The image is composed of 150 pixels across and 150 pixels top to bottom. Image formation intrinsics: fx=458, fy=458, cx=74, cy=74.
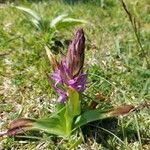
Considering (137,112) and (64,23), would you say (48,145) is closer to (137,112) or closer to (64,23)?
(137,112)

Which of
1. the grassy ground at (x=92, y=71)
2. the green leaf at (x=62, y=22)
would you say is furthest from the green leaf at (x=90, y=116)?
the green leaf at (x=62, y=22)

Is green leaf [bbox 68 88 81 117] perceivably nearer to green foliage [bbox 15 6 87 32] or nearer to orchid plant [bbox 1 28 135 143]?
orchid plant [bbox 1 28 135 143]

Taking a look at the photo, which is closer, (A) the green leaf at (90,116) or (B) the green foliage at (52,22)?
(A) the green leaf at (90,116)

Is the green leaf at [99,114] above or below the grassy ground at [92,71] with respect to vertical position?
below

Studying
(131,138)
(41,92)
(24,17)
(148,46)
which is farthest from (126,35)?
(131,138)

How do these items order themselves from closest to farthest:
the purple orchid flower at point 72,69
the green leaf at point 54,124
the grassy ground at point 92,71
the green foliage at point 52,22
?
the purple orchid flower at point 72,69 < the green leaf at point 54,124 < the grassy ground at point 92,71 < the green foliage at point 52,22

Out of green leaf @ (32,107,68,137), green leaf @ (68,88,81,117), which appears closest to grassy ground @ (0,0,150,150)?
green leaf @ (32,107,68,137)

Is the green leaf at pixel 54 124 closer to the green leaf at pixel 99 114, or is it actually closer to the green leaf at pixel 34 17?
the green leaf at pixel 99 114
